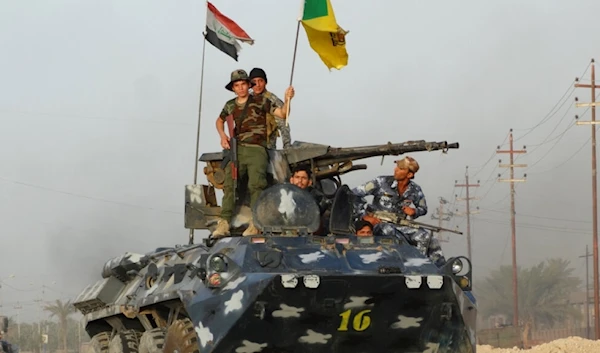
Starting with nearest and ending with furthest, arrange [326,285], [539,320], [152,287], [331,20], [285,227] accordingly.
Result: 1. [326,285]
2. [285,227]
3. [152,287]
4. [331,20]
5. [539,320]

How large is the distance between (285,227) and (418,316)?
209 cm

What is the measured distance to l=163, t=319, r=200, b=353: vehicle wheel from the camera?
1295cm

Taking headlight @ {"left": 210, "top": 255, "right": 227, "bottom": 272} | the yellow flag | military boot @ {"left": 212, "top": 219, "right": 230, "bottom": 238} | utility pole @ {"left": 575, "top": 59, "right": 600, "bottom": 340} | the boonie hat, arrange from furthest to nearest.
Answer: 1. utility pole @ {"left": 575, "top": 59, "right": 600, "bottom": 340}
2. the yellow flag
3. the boonie hat
4. military boot @ {"left": 212, "top": 219, "right": 230, "bottom": 238}
5. headlight @ {"left": 210, "top": 255, "right": 227, "bottom": 272}

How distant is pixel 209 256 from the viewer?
13016 millimetres

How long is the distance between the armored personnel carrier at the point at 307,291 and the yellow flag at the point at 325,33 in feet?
10.3

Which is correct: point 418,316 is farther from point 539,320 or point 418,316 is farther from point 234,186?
point 539,320

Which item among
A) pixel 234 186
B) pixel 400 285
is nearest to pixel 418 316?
pixel 400 285

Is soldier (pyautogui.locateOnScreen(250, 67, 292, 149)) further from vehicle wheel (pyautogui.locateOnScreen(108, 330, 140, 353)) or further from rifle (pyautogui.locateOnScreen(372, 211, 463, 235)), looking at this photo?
vehicle wheel (pyautogui.locateOnScreen(108, 330, 140, 353))

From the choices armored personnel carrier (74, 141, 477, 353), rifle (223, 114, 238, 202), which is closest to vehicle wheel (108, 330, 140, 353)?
armored personnel carrier (74, 141, 477, 353)

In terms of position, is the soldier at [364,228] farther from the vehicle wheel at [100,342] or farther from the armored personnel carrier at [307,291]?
the vehicle wheel at [100,342]

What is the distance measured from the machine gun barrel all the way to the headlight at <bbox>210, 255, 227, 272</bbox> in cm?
329

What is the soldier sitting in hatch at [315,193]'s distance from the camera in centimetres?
1530

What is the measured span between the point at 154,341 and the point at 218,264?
2.28 metres

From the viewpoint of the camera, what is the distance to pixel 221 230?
1478cm
